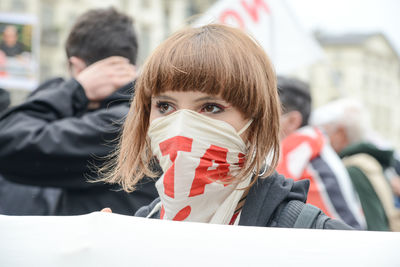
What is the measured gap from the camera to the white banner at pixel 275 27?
467 centimetres

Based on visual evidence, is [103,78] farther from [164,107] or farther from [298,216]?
[298,216]

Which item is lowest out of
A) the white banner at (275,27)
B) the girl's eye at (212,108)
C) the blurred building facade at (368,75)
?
the blurred building facade at (368,75)

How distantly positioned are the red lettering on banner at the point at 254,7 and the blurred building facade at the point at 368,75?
1980 inches

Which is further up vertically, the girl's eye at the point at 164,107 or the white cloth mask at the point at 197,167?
the girl's eye at the point at 164,107

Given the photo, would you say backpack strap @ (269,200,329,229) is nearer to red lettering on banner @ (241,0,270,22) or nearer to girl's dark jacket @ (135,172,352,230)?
girl's dark jacket @ (135,172,352,230)

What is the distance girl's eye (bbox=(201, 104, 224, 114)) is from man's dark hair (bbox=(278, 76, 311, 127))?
228 centimetres

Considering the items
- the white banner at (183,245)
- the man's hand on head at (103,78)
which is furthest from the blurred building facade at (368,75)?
the white banner at (183,245)

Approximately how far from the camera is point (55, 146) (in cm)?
228

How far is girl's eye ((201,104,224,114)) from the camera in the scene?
1.61 metres

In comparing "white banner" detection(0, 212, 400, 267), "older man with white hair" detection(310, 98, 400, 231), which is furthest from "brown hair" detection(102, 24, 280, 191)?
"older man with white hair" detection(310, 98, 400, 231)

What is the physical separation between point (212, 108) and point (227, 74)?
0.12m

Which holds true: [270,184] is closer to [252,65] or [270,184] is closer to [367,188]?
[252,65]

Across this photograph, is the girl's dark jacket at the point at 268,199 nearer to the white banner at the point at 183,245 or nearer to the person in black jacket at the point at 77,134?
the white banner at the point at 183,245

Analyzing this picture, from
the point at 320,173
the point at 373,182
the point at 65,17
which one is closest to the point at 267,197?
the point at 320,173
